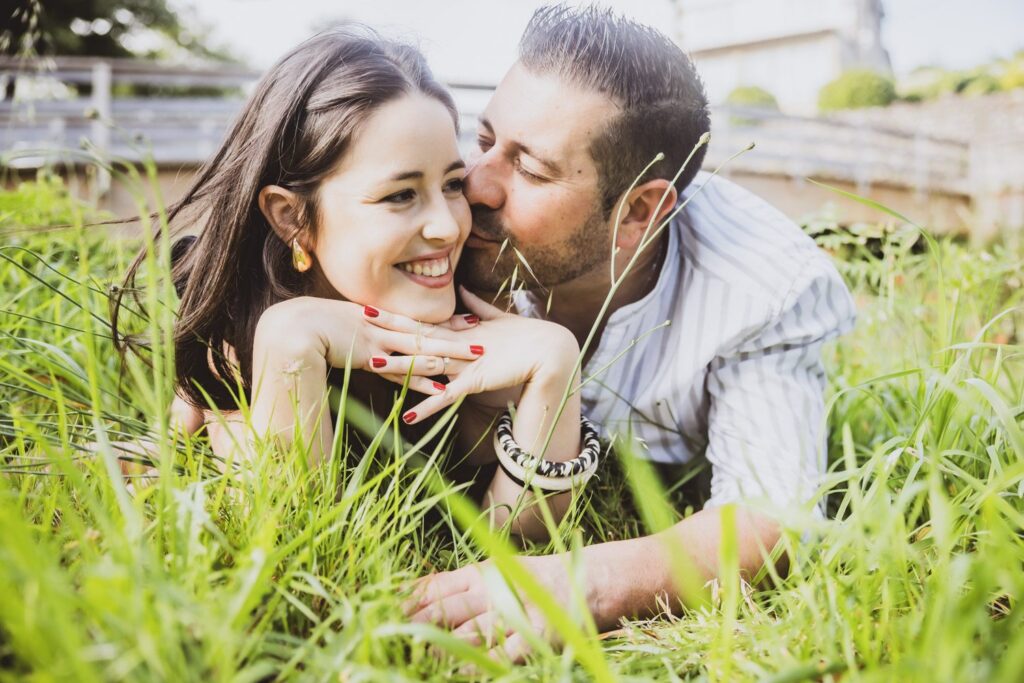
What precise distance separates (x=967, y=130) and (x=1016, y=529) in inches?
1057

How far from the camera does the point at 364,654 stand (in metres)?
0.90

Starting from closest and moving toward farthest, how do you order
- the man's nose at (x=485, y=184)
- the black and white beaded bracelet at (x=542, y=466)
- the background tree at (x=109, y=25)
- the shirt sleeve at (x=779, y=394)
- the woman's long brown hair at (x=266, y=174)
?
the black and white beaded bracelet at (x=542, y=466)
the woman's long brown hair at (x=266, y=174)
the shirt sleeve at (x=779, y=394)
the man's nose at (x=485, y=184)
the background tree at (x=109, y=25)

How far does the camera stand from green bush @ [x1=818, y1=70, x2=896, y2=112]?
2625cm

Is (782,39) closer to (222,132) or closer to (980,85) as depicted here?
(980,85)

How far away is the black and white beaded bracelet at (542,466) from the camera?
1.75 m

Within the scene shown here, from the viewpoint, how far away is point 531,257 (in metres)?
2.37

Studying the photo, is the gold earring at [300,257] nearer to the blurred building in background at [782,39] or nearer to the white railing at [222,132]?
the white railing at [222,132]

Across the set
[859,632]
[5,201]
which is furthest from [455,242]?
[5,201]

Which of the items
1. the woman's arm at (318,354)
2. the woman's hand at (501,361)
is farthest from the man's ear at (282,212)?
the woman's hand at (501,361)

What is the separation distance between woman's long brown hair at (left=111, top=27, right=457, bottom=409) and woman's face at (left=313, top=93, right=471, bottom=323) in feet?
0.18

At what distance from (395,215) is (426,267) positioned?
17cm

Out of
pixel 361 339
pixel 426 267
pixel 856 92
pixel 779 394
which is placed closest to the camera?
pixel 361 339

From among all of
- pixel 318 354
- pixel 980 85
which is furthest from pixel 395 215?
pixel 980 85

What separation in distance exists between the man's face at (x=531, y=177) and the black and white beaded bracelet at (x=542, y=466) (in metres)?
0.58
